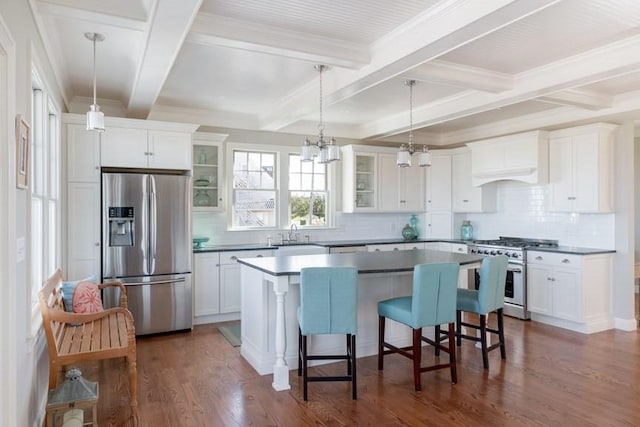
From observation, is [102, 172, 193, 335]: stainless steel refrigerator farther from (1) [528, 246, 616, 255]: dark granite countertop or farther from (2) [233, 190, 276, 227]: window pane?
(1) [528, 246, 616, 255]: dark granite countertop

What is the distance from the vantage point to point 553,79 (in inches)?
149

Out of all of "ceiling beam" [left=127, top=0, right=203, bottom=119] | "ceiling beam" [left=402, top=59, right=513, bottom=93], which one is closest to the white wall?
"ceiling beam" [left=127, top=0, right=203, bottom=119]

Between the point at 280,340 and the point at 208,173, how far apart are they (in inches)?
114

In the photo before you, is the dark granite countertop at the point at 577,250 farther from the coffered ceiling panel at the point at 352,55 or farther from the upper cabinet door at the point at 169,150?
the upper cabinet door at the point at 169,150

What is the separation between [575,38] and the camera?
10.5 feet

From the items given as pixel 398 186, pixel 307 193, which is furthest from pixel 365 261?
pixel 398 186

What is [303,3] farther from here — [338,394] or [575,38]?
[338,394]

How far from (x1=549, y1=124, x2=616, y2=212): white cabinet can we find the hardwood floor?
1650 mm

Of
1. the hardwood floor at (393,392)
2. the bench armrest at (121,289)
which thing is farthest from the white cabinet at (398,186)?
the bench armrest at (121,289)

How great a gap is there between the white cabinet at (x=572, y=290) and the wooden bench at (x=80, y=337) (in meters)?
4.43

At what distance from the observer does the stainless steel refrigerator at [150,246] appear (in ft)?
14.5

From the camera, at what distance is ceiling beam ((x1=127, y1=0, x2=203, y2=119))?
2.39m

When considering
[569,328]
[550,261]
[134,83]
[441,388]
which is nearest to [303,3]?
[134,83]

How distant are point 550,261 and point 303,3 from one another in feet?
13.4
